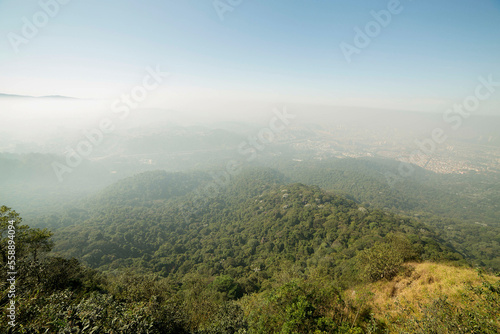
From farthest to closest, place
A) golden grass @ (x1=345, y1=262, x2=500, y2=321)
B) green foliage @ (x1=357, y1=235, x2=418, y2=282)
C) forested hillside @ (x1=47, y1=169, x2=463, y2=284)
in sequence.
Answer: forested hillside @ (x1=47, y1=169, x2=463, y2=284) → green foliage @ (x1=357, y1=235, x2=418, y2=282) → golden grass @ (x1=345, y1=262, x2=500, y2=321)

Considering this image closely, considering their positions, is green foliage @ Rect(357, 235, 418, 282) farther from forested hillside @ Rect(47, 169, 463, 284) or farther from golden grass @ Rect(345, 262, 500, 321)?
forested hillside @ Rect(47, 169, 463, 284)

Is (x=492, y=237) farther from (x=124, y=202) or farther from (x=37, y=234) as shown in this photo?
(x=124, y=202)

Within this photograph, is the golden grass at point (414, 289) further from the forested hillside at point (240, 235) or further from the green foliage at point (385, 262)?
the forested hillside at point (240, 235)

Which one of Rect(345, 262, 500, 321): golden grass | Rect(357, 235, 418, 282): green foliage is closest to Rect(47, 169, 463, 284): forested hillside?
Rect(357, 235, 418, 282): green foliage

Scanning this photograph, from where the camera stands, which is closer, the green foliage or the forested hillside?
the green foliage

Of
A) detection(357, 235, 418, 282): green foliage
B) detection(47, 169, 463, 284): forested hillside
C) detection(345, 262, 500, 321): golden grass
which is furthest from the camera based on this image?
detection(47, 169, 463, 284): forested hillside

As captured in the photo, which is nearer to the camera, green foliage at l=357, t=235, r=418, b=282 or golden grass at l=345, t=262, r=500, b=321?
golden grass at l=345, t=262, r=500, b=321

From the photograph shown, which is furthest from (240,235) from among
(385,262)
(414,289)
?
(414,289)

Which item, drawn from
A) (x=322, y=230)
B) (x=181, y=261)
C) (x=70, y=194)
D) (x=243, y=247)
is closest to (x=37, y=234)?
(x=181, y=261)

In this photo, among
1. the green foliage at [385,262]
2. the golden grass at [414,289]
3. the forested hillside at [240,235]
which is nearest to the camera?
the golden grass at [414,289]

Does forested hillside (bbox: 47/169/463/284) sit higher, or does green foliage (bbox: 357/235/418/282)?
green foliage (bbox: 357/235/418/282)

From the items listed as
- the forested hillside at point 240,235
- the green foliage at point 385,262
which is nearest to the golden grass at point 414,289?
the green foliage at point 385,262
